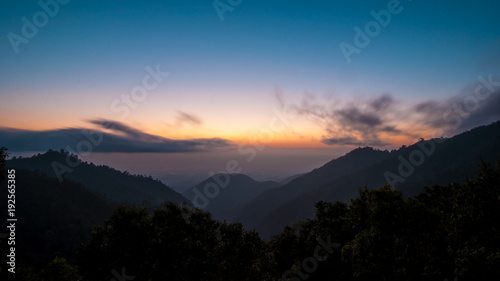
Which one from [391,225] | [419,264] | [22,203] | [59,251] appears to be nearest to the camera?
[419,264]

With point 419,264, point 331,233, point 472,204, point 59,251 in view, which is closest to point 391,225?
point 419,264

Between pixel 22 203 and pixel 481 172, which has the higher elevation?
pixel 22 203

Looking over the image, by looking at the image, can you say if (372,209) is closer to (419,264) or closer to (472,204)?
(419,264)

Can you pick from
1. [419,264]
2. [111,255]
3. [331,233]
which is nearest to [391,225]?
[419,264]

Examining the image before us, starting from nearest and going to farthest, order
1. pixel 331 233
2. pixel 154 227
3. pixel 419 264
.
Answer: pixel 419 264
pixel 331 233
pixel 154 227

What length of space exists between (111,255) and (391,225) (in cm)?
2817

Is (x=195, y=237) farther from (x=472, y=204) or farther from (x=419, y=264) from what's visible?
(x=472, y=204)

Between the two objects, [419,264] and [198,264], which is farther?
[198,264]

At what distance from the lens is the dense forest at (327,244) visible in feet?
61.6

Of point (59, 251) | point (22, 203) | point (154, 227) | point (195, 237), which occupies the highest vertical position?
point (22, 203)

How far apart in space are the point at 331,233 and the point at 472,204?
41.7ft

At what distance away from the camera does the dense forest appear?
1877cm

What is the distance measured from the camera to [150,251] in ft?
93.0

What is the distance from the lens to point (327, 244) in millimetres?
27141
